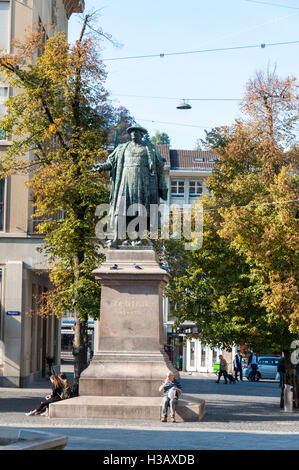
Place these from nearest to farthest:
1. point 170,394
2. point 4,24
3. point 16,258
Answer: point 170,394, point 16,258, point 4,24

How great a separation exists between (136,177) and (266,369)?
1388 inches

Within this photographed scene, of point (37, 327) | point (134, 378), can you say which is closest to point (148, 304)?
point (134, 378)

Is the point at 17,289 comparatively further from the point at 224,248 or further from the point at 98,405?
the point at 98,405

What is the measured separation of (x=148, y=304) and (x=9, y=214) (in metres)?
17.0

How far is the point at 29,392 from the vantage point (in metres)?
30.1

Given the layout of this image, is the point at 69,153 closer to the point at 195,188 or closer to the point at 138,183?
the point at 138,183

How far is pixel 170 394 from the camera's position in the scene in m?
17.0

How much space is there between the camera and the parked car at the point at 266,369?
173 ft

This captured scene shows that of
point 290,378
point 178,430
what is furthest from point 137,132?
point 290,378

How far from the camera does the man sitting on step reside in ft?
55.8

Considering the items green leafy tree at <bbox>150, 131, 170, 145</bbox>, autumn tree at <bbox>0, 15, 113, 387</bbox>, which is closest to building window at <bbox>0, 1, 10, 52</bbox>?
autumn tree at <bbox>0, 15, 113, 387</bbox>

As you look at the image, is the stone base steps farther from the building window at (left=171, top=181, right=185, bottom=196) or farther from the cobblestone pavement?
the building window at (left=171, top=181, right=185, bottom=196)

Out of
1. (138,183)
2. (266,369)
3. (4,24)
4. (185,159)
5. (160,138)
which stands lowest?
(266,369)

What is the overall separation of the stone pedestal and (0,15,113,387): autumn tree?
6.64m
